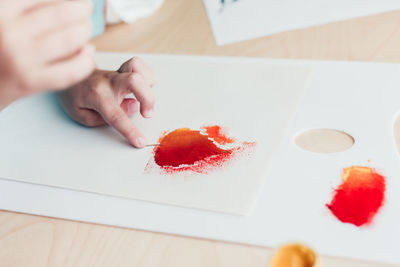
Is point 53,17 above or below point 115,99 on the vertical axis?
above

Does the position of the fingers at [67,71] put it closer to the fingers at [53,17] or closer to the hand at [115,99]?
the fingers at [53,17]

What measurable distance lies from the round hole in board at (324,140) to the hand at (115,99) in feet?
0.77

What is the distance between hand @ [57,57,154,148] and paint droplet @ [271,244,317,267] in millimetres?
343

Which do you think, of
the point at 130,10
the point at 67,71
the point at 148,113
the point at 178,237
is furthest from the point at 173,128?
the point at 130,10

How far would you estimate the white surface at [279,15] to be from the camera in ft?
3.33

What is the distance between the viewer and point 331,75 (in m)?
0.86

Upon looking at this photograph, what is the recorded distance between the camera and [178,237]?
0.61m

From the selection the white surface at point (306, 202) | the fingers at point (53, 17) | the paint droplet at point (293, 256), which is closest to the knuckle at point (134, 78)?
the white surface at point (306, 202)

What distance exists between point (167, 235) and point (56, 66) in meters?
0.26

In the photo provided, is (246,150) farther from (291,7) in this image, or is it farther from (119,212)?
(291,7)

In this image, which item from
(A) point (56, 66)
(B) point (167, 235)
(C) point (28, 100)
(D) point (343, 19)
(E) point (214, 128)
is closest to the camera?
(A) point (56, 66)

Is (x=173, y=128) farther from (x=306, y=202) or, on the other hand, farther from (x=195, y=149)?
(x=306, y=202)

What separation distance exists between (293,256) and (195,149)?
0.98ft

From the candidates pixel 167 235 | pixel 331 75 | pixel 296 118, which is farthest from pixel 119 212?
pixel 331 75
